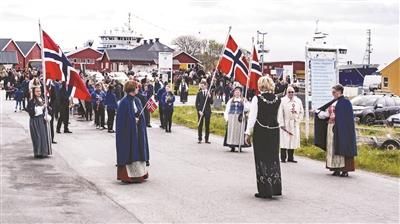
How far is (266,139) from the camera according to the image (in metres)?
10.8

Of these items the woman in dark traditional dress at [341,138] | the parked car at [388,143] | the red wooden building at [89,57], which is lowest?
the parked car at [388,143]

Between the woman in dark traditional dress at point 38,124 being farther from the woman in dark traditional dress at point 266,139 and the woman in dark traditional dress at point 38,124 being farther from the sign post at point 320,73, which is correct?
the sign post at point 320,73

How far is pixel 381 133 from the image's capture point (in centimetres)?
2042

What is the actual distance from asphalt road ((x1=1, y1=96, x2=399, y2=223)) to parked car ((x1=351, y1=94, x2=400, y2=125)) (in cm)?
1414

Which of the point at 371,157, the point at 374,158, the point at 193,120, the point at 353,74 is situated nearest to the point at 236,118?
the point at 371,157

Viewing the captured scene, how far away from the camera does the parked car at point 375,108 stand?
3006cm

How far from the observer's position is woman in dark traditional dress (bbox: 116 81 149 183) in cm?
1222

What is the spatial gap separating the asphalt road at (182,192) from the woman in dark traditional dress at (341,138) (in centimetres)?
31

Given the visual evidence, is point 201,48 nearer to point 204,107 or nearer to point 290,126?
point 204,107

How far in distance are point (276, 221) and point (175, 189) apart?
299 cm

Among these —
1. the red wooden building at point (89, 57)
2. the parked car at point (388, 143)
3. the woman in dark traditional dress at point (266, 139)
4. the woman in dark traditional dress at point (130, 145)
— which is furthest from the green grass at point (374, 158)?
the red wooden building at point (89, 57)

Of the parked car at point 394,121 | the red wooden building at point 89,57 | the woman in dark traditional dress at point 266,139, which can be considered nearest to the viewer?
the woman in dark traditional dress at point 266,139

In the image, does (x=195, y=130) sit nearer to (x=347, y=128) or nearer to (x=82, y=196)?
(x=347, y=128)

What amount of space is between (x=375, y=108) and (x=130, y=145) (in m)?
20.4
